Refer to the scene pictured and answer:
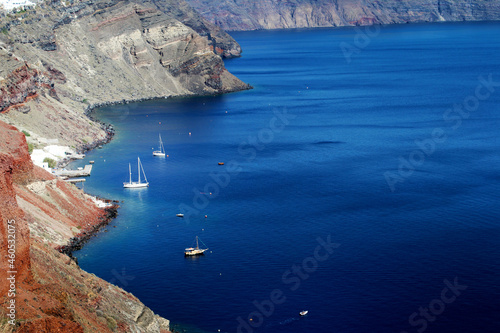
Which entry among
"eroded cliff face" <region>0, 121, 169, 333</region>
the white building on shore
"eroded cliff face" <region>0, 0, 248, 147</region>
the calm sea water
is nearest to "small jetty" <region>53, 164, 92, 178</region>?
the calm sea water

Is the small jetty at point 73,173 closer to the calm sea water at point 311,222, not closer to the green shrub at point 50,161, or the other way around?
the green shrub at point 50,161

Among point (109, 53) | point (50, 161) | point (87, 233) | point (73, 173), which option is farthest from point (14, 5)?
point (87, 233)

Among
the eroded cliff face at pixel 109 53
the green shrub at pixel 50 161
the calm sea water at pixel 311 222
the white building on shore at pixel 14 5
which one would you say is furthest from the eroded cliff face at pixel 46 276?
the white building on shore at pixel 14 5

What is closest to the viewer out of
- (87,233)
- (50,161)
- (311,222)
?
(87,233)

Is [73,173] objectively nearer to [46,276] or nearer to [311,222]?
[311,222]

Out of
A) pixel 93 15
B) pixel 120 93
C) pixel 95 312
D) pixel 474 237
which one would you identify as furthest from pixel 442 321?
pixel 93 15

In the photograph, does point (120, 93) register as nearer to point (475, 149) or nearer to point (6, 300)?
point (475, 149)

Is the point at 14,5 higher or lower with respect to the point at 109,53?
higher
